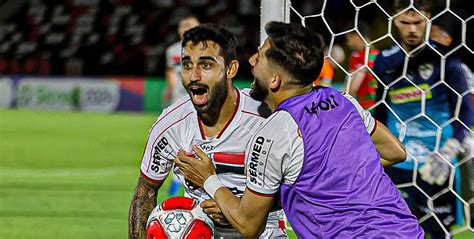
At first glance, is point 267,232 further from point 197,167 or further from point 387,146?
point 387,146

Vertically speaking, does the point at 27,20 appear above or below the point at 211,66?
below

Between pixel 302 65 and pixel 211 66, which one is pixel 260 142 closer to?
pixel 302 65

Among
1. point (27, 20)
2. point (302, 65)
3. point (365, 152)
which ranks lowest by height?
point (27, 20)

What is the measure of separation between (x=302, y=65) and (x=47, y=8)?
23077 mm

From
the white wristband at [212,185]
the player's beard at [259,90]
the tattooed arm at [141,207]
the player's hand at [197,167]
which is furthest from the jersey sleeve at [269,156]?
Answer: the tattooed arm at [141,207]

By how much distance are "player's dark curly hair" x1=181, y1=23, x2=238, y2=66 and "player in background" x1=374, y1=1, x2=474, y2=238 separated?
5.78 feet

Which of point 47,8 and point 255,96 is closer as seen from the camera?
point 255,96

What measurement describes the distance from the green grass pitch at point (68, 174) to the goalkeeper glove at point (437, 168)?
4.17 ft

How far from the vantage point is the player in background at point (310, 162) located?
3686 mm

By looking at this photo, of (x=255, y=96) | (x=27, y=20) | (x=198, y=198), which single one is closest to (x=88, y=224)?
(x=198, y=198)

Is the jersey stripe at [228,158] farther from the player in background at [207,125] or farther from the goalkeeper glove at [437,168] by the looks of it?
the goalkeeper glove at [437,168]

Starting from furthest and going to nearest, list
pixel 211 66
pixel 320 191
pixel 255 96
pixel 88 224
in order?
pixel 88 224
pixel 211 66
pixel 255 96
pixel 320 191

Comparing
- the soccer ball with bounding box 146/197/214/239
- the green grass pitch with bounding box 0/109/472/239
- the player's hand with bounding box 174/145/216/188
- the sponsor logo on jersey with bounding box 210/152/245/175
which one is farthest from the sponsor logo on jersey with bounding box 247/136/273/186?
the green grass pitch with bounding box 0/109/472/239

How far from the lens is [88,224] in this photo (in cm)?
768
